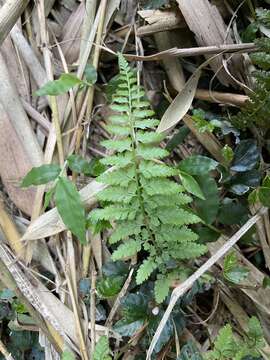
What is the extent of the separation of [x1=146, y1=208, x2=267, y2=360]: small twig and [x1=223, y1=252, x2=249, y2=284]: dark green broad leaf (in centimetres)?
3

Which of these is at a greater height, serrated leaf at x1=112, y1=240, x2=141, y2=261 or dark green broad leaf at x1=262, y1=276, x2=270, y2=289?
serrated leaf at x1=112, y1=240, x2=141, y2=261

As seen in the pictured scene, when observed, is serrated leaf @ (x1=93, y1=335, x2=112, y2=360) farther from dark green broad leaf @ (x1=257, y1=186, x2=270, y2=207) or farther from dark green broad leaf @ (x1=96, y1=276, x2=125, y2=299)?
dark green broad leaf @ (x1=257, y1=186, x2=270, y2=207)

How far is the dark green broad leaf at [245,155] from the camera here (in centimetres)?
157

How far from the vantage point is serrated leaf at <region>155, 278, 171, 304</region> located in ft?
4.76

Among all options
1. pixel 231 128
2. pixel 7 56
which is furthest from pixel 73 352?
pixel 7 56

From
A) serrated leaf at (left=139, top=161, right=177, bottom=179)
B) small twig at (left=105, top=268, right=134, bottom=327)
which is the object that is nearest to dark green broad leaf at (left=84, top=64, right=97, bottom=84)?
serrated leaf at (left=139, top=161, right=177, bottom=179)

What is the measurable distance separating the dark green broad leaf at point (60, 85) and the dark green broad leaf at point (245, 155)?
541 mm

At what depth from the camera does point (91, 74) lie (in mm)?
1611

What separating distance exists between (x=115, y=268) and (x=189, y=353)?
334 mm

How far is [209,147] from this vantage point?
1615mm

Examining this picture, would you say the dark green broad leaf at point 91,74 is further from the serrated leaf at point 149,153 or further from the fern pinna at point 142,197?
the serrated leaf at point 149,153

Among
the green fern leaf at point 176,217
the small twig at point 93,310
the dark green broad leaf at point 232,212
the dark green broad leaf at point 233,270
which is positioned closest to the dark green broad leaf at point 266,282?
the dark green broad leaf at point 233,270

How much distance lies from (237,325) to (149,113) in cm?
73

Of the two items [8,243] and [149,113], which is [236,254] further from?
[8,243]
